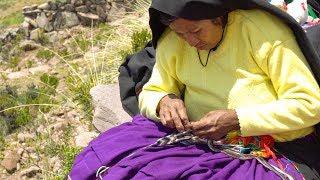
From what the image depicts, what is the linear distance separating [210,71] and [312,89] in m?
0.51

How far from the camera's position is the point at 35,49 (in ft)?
35.1

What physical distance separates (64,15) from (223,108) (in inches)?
361

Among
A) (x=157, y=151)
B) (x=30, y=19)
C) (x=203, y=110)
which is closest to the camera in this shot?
(x=157, y=151)

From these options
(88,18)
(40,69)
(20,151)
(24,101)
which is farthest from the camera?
(88,18)

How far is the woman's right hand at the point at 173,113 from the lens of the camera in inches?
102

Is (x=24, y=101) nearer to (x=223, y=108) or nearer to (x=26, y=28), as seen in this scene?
(x=26, y=28)

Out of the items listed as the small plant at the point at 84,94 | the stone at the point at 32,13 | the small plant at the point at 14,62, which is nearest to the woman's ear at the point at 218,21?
the small plant at the point at 84,94

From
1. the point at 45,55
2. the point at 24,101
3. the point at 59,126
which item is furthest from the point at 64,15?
the point at 59,126

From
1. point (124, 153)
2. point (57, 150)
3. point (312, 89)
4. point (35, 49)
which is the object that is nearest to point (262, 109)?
point (312, 89)

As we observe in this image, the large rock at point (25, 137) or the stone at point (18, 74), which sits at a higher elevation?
the large rock at point (25, 137)

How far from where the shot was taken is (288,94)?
233cm

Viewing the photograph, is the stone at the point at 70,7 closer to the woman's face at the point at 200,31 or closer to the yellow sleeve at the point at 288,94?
the woman's face at the point at 200,31

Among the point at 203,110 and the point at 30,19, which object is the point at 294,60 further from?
the point at 30,19

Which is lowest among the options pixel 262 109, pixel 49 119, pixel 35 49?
pixel 35 49
